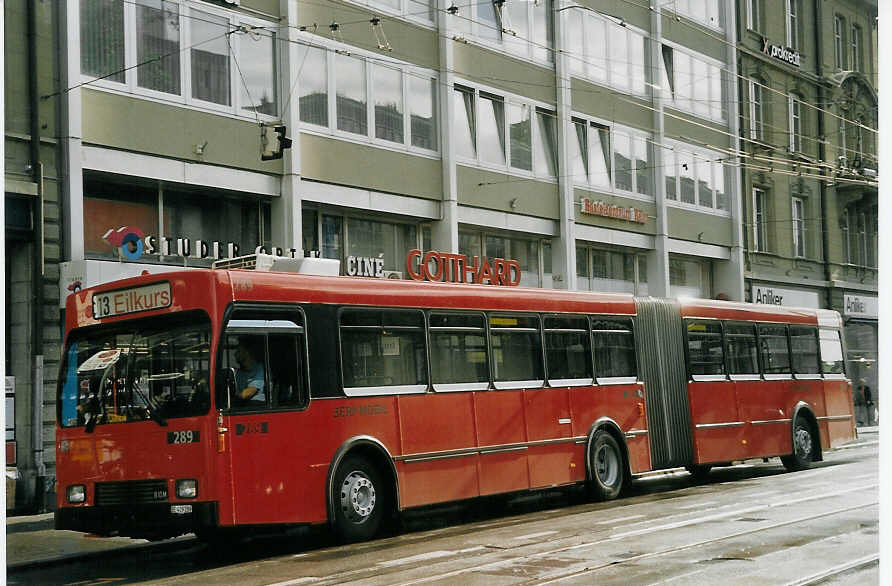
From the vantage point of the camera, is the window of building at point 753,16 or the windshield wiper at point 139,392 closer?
the windshield wiper at point 139,392

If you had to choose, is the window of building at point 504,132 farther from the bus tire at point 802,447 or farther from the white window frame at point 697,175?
the bus tire at point 802,447

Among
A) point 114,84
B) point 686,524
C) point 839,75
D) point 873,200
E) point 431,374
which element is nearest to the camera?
point 686,524

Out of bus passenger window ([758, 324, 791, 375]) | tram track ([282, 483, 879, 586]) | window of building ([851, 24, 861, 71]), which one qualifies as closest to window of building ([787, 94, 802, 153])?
window of building ([851, 24, 861, 71])

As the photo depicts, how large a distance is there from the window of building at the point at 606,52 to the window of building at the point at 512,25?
0.91 m

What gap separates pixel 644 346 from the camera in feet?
63.6

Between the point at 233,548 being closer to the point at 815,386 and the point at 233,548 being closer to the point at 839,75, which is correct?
the point at 815,386

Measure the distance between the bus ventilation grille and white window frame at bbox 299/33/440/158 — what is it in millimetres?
11211

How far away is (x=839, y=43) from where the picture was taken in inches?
1268

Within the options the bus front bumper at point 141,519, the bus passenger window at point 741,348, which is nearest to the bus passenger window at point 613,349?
the bus passenger window at point 741,348

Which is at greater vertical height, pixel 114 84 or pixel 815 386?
pixel 114 84

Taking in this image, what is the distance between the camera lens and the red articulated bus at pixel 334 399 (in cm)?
1214

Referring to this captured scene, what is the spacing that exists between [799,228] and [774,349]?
59.7 ft

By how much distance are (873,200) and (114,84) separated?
82.8ft

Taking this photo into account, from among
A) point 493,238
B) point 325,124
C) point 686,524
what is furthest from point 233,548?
point 493,238
